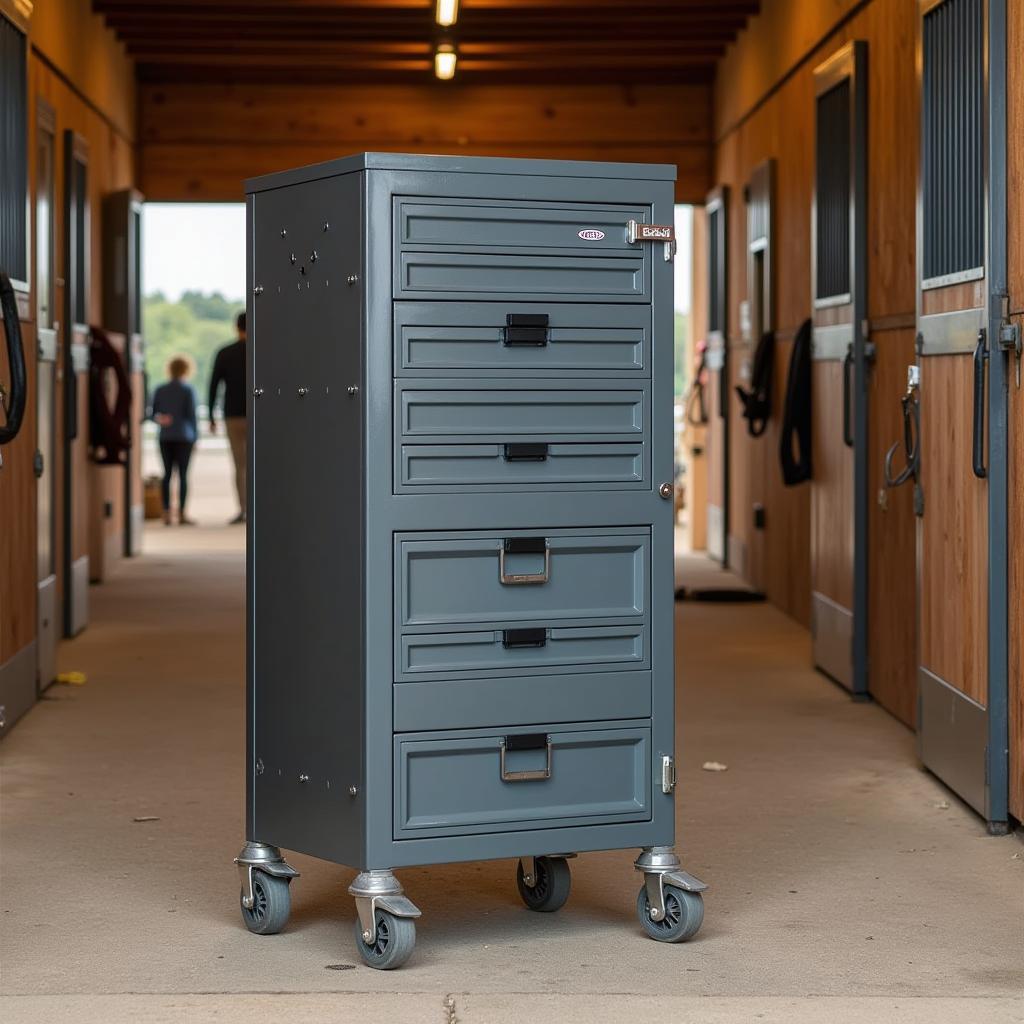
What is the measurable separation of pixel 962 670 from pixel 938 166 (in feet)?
4.39

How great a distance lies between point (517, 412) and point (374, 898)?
2.98 feet

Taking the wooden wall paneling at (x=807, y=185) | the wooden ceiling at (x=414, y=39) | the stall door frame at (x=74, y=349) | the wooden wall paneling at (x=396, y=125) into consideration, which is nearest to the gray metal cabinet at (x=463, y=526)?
the wooden wall paneling at (x=807, y=185)

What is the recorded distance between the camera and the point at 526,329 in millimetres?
3322

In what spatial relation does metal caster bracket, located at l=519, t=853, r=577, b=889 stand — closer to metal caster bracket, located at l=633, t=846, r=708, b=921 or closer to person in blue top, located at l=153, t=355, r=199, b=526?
metal caster bracket, located at l=633, t=846, r=708, b=921

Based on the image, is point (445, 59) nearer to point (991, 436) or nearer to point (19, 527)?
point (19, 527)

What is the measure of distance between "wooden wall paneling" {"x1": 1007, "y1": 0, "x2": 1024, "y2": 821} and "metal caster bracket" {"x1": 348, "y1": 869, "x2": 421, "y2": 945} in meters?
1.65

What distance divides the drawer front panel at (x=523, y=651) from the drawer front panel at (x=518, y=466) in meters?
0.27

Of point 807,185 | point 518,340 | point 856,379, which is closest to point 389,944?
point 518,340

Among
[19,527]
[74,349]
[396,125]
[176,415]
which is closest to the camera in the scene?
[19,527]

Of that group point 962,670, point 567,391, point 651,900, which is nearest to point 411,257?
point 567,391

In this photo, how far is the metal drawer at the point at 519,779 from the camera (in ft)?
10.7

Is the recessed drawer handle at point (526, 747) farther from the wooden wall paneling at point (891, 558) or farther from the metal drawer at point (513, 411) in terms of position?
the wooden wall paneling at point (891, 558)

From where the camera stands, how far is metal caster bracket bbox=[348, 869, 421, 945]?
3182mm

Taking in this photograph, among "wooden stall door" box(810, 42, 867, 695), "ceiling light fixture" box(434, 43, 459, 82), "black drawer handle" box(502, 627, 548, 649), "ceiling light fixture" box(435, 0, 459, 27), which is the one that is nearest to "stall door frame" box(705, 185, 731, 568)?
"ceiling light fixture" box(434, 43, 459, 82)
